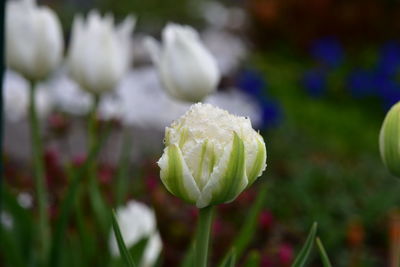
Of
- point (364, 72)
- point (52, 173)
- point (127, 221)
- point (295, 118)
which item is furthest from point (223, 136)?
point (364, 72)

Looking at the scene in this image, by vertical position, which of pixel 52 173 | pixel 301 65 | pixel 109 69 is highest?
pixel 109 69

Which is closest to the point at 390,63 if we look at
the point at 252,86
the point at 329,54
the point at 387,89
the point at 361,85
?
the point at 361,85

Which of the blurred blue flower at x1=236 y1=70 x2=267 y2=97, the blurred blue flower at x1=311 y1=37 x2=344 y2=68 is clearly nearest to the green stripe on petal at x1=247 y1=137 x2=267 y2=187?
the blurred blue flower at x1=236 y1=70 x2=267 y2=97

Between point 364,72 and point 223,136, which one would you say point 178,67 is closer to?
point 223,136

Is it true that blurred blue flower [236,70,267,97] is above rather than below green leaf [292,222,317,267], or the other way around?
below

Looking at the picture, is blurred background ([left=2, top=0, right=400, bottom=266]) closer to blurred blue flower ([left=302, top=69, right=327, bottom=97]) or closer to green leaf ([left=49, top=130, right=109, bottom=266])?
blurred blue flower ([left=302, top=69, right=327, bottom=97])

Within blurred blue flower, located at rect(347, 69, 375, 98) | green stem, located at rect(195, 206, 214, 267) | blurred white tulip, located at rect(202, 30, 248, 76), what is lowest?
blurred blue flower, located at rect(347, 69, 375, 98)

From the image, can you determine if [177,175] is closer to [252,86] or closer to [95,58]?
[95,58]

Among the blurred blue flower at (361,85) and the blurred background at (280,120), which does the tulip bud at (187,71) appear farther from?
the blurred blue flower at (361,85)
